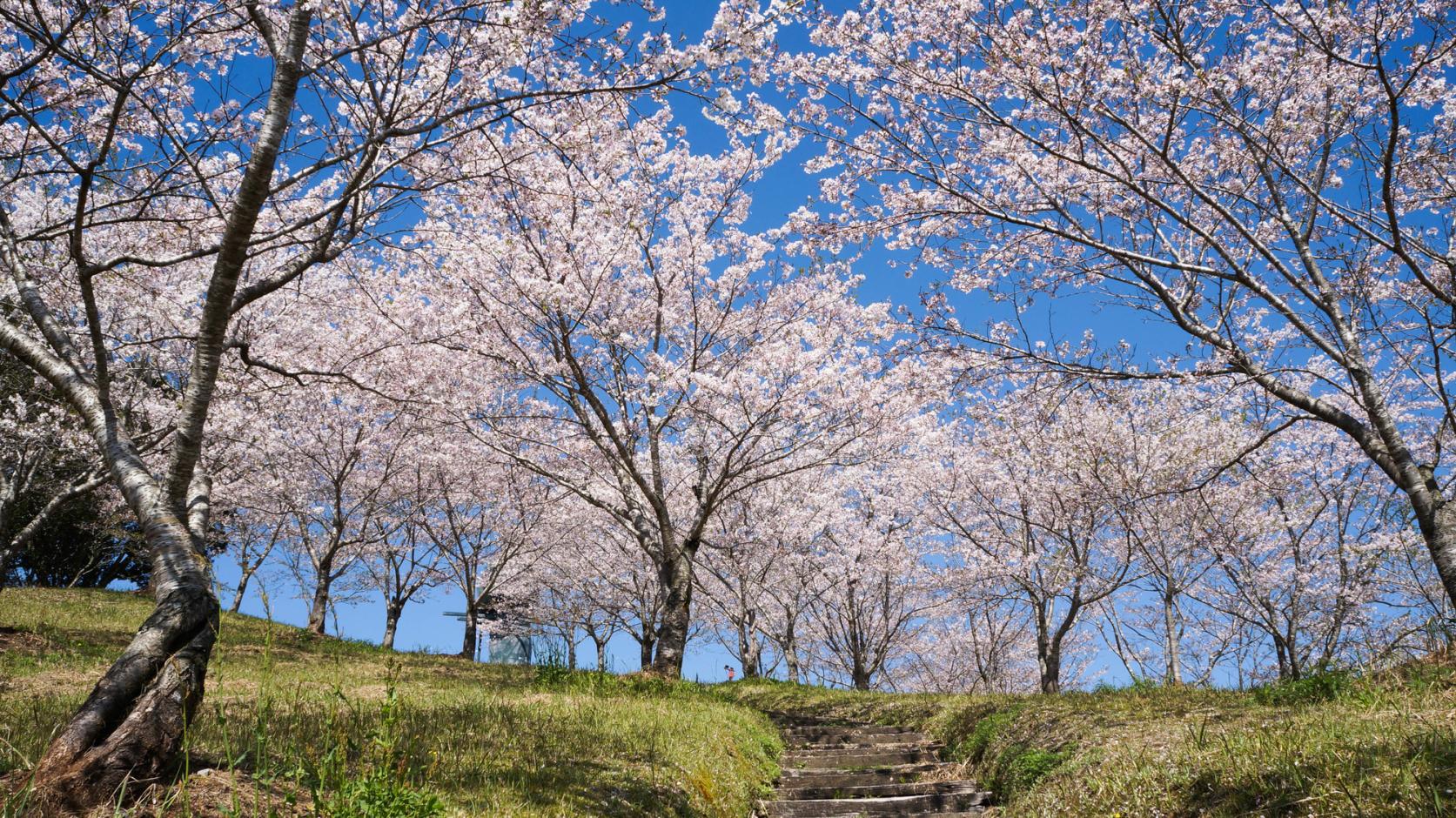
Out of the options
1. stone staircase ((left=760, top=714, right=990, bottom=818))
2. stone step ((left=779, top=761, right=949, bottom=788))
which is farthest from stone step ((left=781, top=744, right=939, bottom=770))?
stone step ((left=779, top=761, right=949, bottom=788))

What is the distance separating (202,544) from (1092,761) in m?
7.40

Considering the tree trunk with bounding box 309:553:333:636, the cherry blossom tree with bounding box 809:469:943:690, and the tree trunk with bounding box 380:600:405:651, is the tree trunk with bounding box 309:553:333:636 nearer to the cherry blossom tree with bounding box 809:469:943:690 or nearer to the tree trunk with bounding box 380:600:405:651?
the tree trunk with bounding box 380:600:405:651

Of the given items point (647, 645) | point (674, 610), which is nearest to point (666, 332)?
point (674, 610)

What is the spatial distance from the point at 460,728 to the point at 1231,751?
6.28m

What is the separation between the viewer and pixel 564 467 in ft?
62.7

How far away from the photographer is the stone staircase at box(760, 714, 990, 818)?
7.83 metres

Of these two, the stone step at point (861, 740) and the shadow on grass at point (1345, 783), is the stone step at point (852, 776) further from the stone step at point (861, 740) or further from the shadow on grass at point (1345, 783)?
the shadow on grass at point (1345, 783)

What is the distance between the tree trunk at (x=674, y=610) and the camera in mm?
15008

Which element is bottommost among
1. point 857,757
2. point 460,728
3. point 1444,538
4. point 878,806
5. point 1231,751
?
point 878,806

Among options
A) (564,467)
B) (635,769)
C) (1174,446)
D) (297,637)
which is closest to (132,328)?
(297,637)

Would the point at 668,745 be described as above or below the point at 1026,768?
above

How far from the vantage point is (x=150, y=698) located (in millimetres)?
4312

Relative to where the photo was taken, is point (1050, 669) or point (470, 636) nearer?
point (1050, 669)

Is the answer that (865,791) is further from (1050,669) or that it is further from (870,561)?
(870,561)
